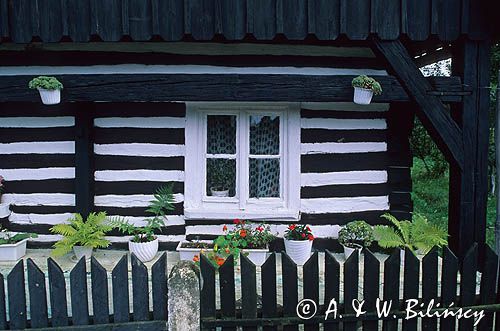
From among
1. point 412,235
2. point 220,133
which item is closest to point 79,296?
point 220,133

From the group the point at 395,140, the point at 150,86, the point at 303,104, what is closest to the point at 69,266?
the point at 150,86

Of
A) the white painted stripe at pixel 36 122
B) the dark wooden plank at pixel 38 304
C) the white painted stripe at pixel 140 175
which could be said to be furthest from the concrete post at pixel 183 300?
the white painted stripe at pixel 36 122

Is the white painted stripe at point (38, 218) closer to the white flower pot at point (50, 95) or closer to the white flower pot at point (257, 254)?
the white flower pot at point (50, 95)

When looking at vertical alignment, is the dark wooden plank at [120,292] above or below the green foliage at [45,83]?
below

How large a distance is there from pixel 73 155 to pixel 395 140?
183 inches

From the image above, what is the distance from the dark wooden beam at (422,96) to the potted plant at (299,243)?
2.15m

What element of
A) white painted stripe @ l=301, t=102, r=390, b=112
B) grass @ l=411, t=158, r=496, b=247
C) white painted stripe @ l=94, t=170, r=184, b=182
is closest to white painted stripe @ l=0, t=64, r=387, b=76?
white painted stripe @ l=301, t=102, r=390, b=112

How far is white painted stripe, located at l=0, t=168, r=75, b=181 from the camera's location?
661 cm

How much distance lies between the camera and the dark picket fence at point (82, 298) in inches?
127

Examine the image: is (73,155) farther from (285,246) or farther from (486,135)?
(486,135)

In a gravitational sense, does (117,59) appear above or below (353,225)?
above

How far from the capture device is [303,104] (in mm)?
6512

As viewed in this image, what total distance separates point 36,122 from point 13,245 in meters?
1.72

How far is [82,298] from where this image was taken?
323cm
